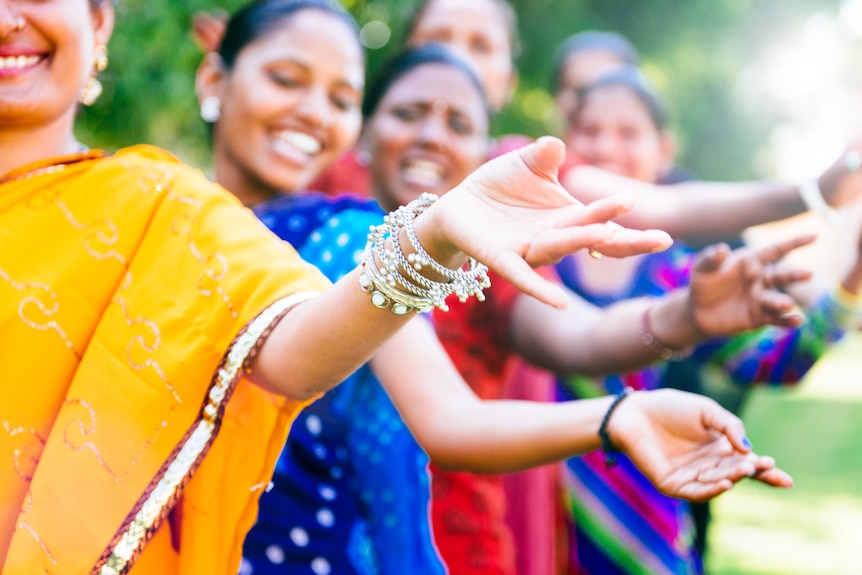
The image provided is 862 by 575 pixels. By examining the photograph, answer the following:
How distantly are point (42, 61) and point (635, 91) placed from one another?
2.20 meters

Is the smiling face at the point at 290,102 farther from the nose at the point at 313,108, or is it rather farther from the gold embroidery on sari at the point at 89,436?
the gold embroidery on sari at the point at 89,436

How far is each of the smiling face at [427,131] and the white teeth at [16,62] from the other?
110cm

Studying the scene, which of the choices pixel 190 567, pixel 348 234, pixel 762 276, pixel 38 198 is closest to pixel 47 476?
pixel 190 567

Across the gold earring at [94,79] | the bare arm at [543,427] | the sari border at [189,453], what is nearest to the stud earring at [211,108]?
the gold earring at [94,79]

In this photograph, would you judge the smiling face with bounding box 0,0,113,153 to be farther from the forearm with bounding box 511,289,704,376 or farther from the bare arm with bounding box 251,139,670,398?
Answer: the forearm with bounding box 511,289,704,376

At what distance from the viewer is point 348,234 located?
174 cm

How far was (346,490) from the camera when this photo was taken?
1778 mm

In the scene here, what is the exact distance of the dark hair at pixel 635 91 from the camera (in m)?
3.23


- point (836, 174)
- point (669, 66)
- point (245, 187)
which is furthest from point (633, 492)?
point (669, 66)

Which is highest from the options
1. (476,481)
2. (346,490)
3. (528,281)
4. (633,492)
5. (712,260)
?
(528,281)

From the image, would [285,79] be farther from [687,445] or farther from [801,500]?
[801,500]

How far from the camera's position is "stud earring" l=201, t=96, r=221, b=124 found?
7.66 feet

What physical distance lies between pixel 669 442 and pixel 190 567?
78cm

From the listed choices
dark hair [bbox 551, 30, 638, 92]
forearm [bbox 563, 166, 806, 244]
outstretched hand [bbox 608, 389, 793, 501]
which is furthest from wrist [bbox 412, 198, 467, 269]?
dark hair [bbox 551, 30, 638, 92]
